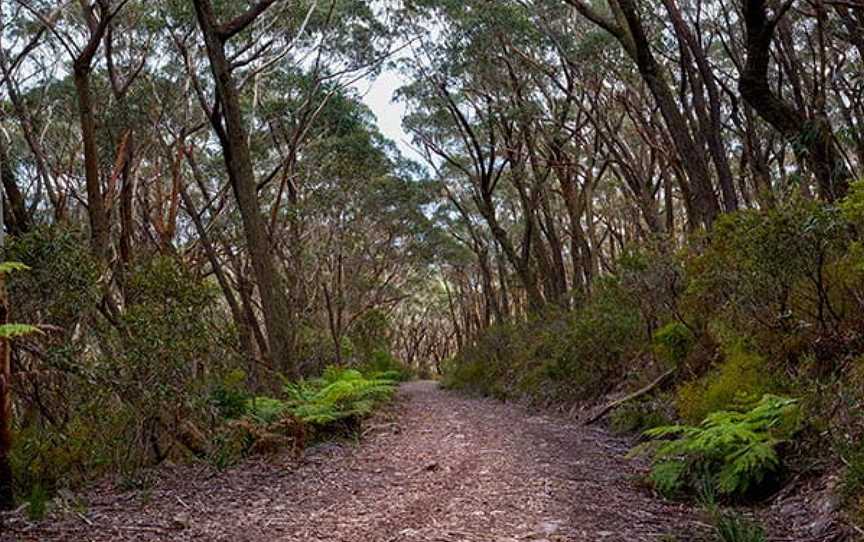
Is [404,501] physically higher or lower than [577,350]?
lower

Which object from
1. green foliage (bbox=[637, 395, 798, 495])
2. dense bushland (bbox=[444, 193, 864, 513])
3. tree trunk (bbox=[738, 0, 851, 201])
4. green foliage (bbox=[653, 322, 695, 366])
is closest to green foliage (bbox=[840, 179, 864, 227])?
dense bushland (bbox=[444, 193, 864, 513])

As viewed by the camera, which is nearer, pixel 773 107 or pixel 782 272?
pixel 782 272

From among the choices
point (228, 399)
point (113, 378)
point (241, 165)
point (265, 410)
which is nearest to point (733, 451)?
point (113, 378)

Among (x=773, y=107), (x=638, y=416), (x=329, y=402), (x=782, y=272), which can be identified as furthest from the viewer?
(x=329, y=402)

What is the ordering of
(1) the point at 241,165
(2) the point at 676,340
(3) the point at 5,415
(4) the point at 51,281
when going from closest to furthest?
(3) the point at 5,415
(4) the point at 51,281
(2) the point at 676,340
(1) the point at 241,165

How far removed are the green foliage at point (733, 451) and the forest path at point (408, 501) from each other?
0.23 m

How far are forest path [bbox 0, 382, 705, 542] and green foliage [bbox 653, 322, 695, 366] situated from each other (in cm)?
117

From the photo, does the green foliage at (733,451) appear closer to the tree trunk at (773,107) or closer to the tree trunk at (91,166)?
the tree trunk at (773,107)

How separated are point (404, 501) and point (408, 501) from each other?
3cm

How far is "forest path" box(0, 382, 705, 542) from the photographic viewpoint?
379 cm

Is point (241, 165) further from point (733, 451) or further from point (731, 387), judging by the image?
point (733, 451)

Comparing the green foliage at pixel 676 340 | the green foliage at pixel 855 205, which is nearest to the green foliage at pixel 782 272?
the green foliage at pixel 855 205

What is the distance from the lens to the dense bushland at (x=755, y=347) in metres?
4.07

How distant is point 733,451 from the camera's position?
14.0 feet
